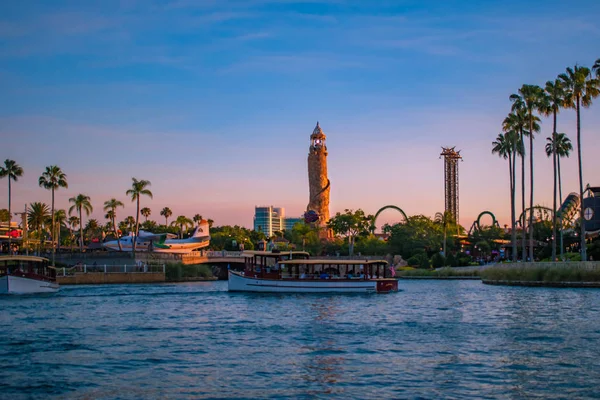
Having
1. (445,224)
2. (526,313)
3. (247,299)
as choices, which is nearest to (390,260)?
(445,224)

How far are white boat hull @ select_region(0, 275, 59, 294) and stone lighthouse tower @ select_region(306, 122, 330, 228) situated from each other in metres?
127

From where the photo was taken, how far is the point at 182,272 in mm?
115500

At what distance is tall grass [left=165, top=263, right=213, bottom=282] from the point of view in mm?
112519

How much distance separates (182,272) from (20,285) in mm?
48468

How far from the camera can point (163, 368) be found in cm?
2722

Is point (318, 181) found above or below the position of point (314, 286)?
above

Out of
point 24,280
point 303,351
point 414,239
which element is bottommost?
point 303,351

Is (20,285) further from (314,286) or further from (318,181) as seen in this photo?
(318,181)

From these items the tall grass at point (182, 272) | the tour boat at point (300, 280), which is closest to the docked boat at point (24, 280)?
the tour boat at point (300, 280)

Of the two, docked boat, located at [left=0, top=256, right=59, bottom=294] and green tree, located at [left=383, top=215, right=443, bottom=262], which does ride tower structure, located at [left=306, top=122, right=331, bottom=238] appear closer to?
green tree, located at [left=383, top=215, right=443, bottom=262]

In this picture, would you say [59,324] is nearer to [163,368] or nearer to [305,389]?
[163,368]

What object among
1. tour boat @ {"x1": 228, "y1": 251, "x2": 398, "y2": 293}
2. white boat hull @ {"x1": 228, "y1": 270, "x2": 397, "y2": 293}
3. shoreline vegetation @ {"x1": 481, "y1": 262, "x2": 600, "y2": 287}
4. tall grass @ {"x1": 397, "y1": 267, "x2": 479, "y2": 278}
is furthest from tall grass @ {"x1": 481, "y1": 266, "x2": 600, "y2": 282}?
tall grass @ {"x1": 397, "y1": 267, "x2": 479, "y2": 278}

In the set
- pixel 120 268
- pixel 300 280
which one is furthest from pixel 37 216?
pixel 300 280

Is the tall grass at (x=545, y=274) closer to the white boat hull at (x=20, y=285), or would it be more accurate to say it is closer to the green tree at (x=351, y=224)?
the white boat hull at (x=20, y=285)
